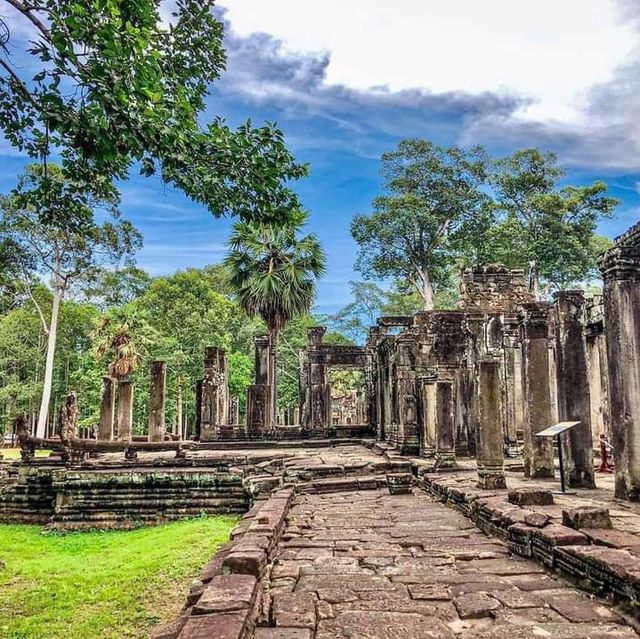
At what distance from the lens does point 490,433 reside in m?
8.53

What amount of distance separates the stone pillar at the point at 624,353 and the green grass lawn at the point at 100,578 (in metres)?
5.25

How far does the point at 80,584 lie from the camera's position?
704 cm

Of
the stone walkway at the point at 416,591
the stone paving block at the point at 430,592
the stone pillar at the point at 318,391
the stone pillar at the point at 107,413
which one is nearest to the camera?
the stone walkway at the point at 416,591

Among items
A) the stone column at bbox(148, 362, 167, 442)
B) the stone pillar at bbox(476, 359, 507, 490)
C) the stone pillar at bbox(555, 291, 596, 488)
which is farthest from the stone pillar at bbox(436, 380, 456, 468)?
the stone column at bbox(148, 362, 167, 442)

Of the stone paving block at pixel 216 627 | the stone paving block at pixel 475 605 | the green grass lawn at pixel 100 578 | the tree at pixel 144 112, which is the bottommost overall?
the green grass lawn at pixel 100 578

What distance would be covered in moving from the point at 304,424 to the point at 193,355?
9059 mm

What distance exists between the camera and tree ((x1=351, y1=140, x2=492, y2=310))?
3347 centimetres

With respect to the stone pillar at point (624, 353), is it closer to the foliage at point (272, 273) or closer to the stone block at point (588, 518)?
the stone block at point (588, 518)

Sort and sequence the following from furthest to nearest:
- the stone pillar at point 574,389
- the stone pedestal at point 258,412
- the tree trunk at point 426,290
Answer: the tree trunk at point 426,290 → the stone pedestal at point 258,412 → the stone pillar at point 574,389

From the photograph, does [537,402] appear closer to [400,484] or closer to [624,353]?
[624,353]

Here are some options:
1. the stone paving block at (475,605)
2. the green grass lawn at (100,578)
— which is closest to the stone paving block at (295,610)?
the stone paving block at (475,605)

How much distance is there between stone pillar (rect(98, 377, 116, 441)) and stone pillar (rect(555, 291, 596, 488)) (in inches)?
554

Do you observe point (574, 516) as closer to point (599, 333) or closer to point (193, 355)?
point (599, 333)

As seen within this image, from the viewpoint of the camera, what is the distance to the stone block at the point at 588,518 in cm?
516
